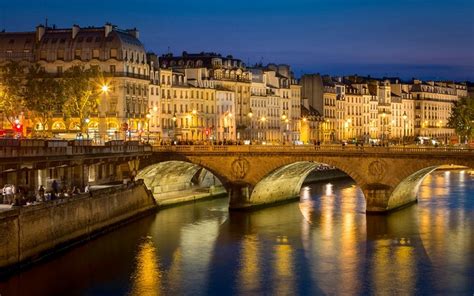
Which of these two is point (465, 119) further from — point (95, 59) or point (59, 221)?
point (59, 221)

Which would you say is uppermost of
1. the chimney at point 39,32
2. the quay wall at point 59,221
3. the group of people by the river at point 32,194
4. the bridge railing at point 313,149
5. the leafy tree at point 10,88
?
the chimney at point 39,32

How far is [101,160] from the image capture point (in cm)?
8312

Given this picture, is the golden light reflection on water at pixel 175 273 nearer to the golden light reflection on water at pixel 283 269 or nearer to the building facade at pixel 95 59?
the golden light reflection on water at pixel 283 269

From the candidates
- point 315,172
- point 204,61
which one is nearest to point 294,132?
point 204,61

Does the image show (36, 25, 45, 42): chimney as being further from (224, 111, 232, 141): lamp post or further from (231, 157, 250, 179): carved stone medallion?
(231, 157, 250, 179): carved stone medallion

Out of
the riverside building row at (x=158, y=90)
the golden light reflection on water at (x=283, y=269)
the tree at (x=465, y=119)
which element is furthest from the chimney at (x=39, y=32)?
the tree at (x=465, y=119)

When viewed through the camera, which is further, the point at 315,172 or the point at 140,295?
the point at 315,172

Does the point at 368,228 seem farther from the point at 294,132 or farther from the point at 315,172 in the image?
the point at 294,132

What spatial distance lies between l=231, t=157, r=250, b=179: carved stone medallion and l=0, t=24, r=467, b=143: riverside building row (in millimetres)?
14818

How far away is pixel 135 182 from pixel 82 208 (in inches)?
678

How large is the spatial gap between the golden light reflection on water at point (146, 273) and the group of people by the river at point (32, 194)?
21.9 ft

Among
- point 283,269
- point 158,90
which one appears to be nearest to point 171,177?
point 158,90

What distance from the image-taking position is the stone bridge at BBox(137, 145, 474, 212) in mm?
81188

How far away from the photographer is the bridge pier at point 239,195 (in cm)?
8719
